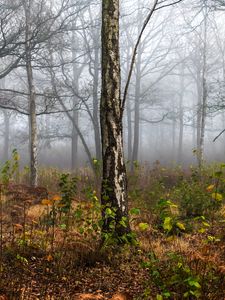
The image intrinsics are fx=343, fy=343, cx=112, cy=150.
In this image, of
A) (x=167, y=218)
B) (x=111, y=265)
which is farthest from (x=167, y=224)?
(x=111, y=265)

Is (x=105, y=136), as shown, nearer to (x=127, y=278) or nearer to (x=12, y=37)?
(x=127, y=278)

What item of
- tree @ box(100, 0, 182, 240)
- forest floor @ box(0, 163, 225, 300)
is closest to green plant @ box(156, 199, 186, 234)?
forest floor @ box(0, 163, 225, 300)

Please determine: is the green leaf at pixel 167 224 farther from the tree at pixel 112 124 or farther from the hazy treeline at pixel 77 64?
the hazy treeline at pixel 77 64

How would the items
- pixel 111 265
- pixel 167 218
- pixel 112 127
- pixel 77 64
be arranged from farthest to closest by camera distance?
pixel 77 64 → pixel 112 127 → pixel 111 265 → pixel 167 218

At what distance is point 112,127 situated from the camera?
15.6ft

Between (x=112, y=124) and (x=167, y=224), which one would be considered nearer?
(x=167, y=224)

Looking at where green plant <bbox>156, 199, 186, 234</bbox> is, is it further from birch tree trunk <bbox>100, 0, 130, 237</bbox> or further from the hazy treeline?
the hazy treeline

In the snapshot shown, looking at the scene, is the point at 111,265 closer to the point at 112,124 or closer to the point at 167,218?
the point at 167,218

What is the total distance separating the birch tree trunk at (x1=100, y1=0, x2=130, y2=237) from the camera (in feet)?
15.6

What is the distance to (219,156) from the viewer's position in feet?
90.2

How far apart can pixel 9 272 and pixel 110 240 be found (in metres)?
1.28

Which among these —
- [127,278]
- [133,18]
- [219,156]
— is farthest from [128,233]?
[219,156]

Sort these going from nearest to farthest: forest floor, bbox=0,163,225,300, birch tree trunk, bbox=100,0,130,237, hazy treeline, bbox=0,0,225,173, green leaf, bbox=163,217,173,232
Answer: green leaf, bbox=163,217,173,232, forest floor, bbox=0,163,225,300, birch tree trunk, bbox=100,0,130,237, hazy treeline, bbox=0,0,225,173

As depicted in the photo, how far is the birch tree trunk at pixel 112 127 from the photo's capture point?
15.6 feet
